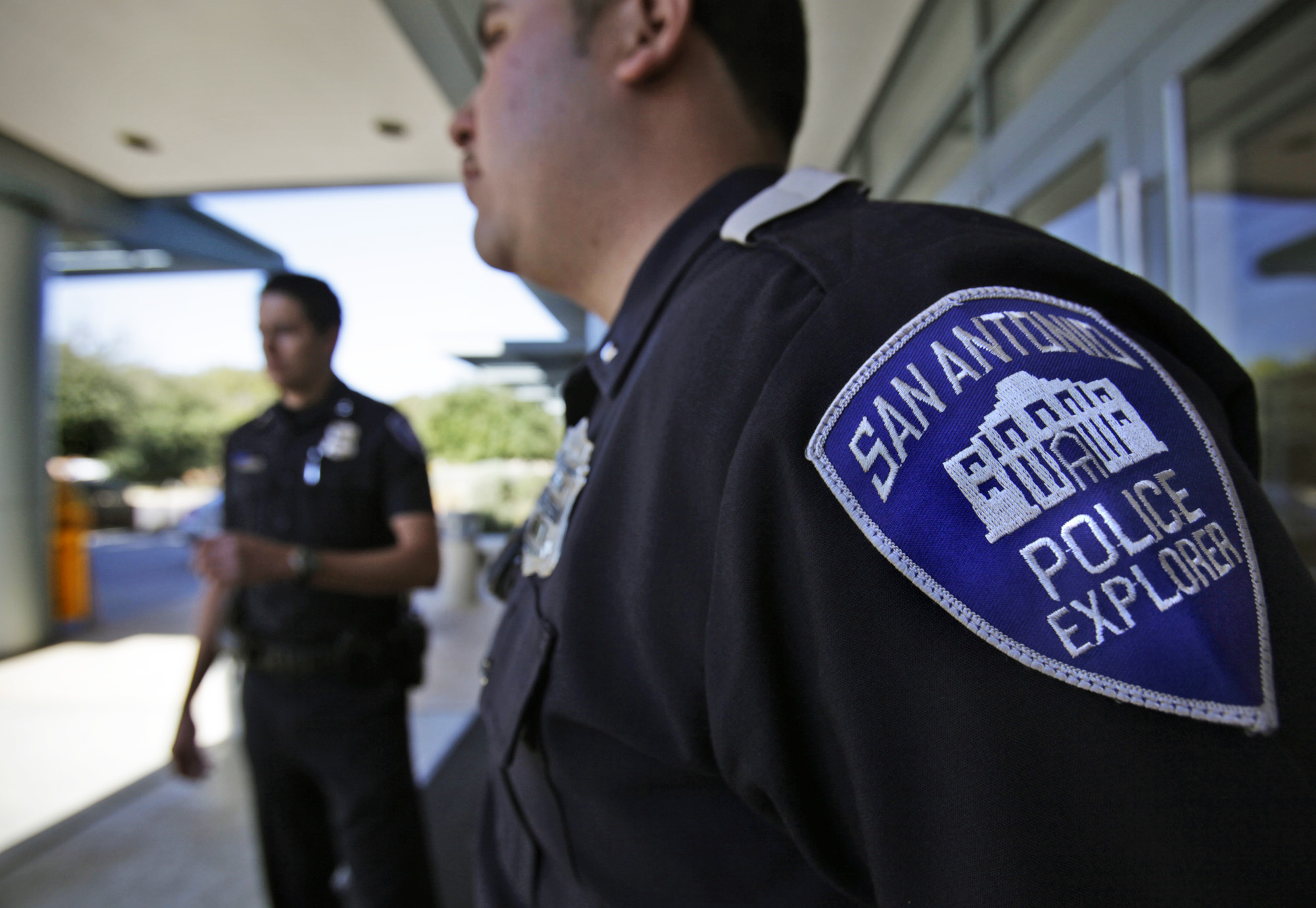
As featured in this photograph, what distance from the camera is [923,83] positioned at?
155 inches

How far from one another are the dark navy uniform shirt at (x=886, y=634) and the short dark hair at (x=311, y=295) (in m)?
2.02

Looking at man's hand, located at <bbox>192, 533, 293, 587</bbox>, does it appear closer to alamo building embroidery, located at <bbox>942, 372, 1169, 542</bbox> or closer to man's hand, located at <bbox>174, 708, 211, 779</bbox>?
man's hand, located at <bbox>174, 708, 211, 779</bbox>

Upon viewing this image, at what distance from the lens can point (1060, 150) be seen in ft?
7.50

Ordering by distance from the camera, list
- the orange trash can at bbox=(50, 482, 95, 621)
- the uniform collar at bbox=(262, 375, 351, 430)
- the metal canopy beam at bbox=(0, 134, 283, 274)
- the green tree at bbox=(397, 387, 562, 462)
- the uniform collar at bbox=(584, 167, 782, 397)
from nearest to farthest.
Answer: the uniform collar at bbox=(584, 167, 782, 397) → the uniform collar at bbox=(262, 375, 351, 430) → the metal canopy beam at bbox=(0, 134, 283, 274) → the orange trash can at bbox=(50, 482, 95, 621) → the green tree at bbox=(397, 387, 562, 462)

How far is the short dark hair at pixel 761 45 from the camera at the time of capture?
846 millimetres

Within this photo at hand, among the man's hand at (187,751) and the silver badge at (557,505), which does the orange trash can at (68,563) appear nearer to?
the man's hand at (187,751)

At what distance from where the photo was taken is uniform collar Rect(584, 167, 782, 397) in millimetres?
747

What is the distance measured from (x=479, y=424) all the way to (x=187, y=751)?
856 cm

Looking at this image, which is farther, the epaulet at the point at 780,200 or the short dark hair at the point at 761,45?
the short dark hair at the point at 761,45

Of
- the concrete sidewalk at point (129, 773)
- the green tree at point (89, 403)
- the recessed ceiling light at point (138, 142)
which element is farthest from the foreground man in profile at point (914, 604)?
the green tree at point (89, 403)

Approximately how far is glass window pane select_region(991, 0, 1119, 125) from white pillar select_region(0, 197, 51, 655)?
25.1 feet

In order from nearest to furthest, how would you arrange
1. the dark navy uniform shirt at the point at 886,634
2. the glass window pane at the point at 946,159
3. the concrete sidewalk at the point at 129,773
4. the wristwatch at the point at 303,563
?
the dark navy uniform shirt at the point at 886,634, the wristwatch at the point at 303,563, the concrete sidewalk at the point at 129,773, the glass window pane at the point at 946,159

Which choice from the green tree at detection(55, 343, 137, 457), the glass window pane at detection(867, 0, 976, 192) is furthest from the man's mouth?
the green tree at detection(55, 343, 137, 457)

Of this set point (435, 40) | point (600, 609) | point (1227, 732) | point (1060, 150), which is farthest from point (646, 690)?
point (435, 40)
